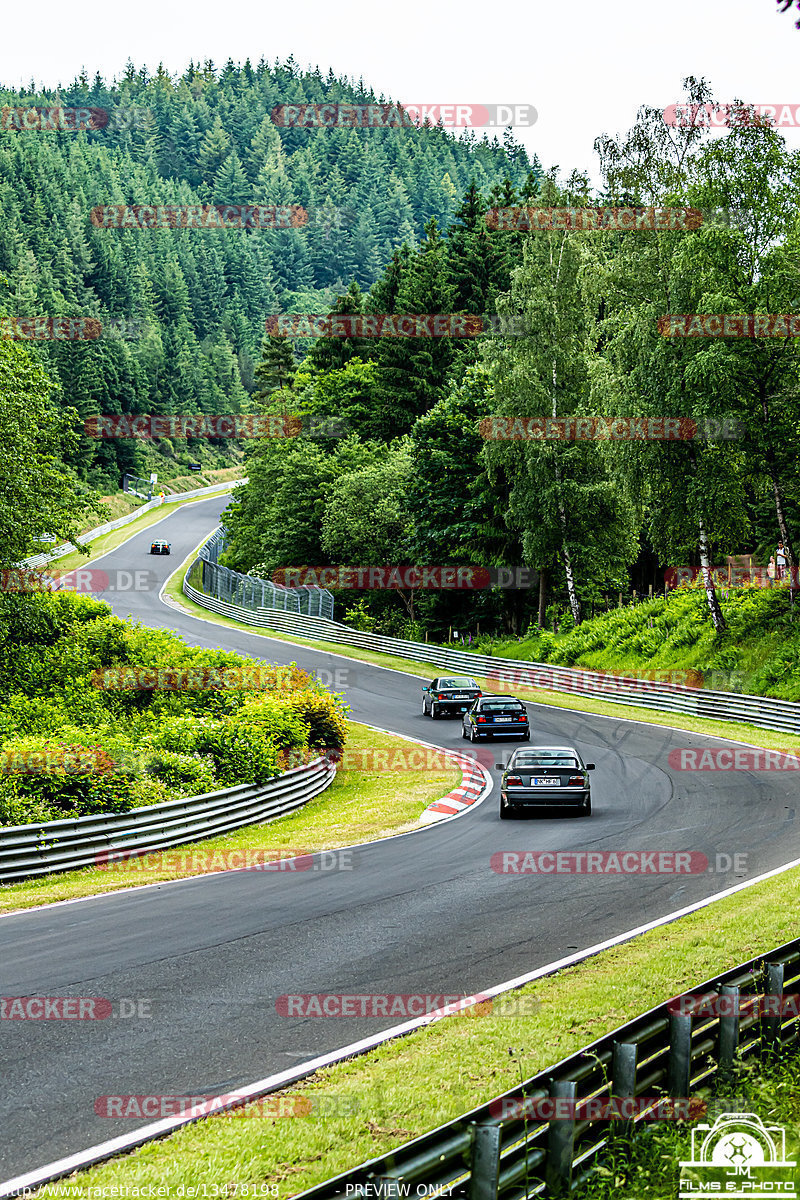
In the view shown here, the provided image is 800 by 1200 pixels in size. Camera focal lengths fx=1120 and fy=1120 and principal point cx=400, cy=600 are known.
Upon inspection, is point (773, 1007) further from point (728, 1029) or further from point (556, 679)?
point (556, 679)

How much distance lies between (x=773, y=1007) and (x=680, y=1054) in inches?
49.2

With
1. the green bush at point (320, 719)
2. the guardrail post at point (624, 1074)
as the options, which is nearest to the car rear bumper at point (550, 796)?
the green bush at point (320, 719)

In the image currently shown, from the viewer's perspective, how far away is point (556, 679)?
139 feet

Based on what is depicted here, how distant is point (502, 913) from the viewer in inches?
499

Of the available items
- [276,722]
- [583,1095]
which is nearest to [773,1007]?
[583,1095]

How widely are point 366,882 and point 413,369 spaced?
63329 mm

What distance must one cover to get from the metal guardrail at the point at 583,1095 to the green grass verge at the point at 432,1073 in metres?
1.00

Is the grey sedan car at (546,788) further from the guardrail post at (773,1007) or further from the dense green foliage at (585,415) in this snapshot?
the dense green foliage at (585,415)

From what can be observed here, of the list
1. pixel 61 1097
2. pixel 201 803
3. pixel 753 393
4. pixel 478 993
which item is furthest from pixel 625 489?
pixel 61 1097

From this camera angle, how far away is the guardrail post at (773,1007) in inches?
312

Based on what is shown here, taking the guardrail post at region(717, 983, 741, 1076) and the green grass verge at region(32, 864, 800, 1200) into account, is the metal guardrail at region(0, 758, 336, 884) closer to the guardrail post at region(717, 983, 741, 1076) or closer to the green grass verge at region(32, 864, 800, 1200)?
the green grass verge at region(32, 864, 800, 1200)

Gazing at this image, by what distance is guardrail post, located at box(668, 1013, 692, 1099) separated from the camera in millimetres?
7016

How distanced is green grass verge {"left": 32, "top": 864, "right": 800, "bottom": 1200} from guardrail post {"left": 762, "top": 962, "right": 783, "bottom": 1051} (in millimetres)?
1168

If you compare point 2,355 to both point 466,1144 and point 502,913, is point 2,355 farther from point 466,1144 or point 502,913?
point 466,1144
